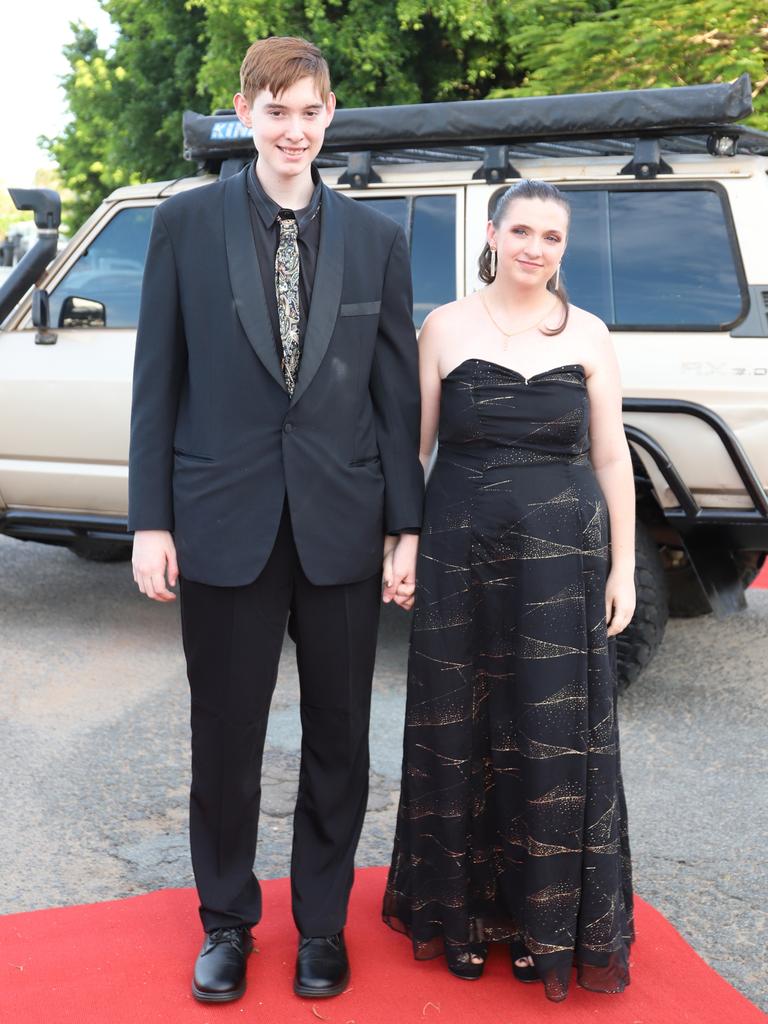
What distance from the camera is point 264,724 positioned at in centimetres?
290

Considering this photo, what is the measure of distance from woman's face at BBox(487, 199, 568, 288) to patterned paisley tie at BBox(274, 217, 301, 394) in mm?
488

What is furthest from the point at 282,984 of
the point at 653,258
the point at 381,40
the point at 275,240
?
the point at 381,40

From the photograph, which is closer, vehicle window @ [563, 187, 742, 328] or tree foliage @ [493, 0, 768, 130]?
vehicle window @ [563, 187, 742, 328]

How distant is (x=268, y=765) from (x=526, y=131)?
2.64 m

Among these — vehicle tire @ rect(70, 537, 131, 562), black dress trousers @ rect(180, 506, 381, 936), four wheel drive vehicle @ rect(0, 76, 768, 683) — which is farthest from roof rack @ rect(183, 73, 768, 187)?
vehicle tire @ rect(70, 537, 131, 562)

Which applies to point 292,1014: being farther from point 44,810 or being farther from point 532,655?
point 44,810

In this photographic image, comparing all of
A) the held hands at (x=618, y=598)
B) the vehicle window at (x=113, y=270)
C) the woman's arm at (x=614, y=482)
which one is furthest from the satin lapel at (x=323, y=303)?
the vehicle window at (x=113, y=270)

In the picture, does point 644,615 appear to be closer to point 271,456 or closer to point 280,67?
point 271,456

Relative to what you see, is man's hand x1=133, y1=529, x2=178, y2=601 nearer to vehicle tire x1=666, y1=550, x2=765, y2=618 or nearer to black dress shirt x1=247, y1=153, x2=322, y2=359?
black dress shirt x1=247, y1=153, x2=322, y2=359

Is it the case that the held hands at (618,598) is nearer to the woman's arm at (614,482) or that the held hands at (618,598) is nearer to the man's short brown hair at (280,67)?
the woman's arm at (614,482)

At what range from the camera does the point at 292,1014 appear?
2.78 metres

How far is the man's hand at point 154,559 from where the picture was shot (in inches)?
108

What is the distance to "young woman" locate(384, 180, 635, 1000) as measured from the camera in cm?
278

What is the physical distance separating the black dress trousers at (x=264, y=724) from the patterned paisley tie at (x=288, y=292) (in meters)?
0.36
